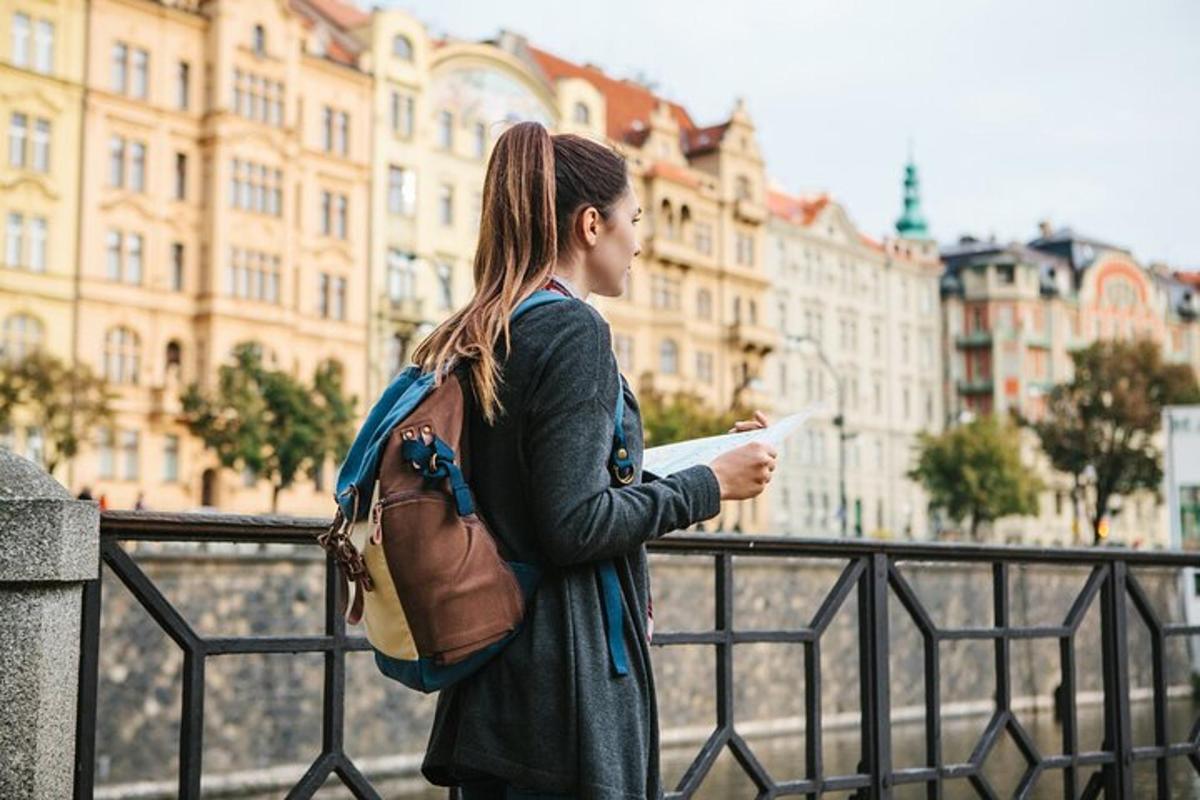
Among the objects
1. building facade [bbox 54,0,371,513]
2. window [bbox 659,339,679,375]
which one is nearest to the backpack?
building facade [bbox 54,0,371,513]

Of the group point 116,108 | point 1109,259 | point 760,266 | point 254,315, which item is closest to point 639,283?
point 760,266

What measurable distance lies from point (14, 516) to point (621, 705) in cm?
148

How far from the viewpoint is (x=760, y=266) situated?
61844mm

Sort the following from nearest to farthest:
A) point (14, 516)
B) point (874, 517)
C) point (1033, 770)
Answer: point (14, 516)
point (1033, 770)
point (874, 517)

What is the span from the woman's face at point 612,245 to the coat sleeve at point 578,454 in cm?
19

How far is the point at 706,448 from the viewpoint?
3.19m

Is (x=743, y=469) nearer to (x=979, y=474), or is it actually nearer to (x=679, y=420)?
(x=679, y=420)

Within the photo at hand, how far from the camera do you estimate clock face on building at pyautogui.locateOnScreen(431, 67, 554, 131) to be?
49219 mm

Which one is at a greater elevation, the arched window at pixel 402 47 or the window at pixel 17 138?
the arched window at pixel 402 47

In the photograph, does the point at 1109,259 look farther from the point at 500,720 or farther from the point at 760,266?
the point at 500,720

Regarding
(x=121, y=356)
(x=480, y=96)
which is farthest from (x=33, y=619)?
(x=480, y=96)

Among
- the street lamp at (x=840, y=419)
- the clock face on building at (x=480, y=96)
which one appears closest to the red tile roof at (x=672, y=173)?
the clock face on building at (x=480, y=96)

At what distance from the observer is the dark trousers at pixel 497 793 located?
9.23ft

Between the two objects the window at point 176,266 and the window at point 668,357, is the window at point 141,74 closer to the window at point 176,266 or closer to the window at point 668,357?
the window at point 176,266
